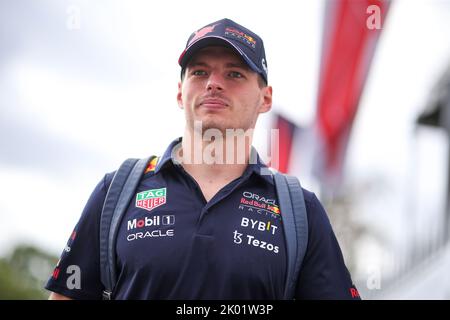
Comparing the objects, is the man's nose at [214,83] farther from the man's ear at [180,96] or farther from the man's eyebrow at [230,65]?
the man's ear at [180,96]

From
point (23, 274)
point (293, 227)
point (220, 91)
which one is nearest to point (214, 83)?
point (220, 91)

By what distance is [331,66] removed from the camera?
37.2 ft

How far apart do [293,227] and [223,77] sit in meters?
0.81

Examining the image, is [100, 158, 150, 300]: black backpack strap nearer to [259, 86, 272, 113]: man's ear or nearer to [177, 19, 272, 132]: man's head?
[177, 19, 272, 132]: man's head

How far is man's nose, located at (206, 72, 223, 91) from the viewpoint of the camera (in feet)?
9.07

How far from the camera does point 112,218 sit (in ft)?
8.89

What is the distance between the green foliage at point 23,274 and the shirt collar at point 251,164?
60.4 ft

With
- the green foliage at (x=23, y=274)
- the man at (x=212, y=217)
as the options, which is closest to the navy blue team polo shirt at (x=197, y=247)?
the man at (x=212, y=217)

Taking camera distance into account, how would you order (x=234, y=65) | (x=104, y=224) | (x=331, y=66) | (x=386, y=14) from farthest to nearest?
(x=331, y=66)
(x=386, y=14)
(x=234, y=65)
(x=104, y=224)

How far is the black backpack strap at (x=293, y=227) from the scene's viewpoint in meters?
2.64

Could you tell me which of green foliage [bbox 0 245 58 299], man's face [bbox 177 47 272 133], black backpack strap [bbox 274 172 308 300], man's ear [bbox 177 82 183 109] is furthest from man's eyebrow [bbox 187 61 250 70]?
green foliage [bbox 0 245 58 299]
